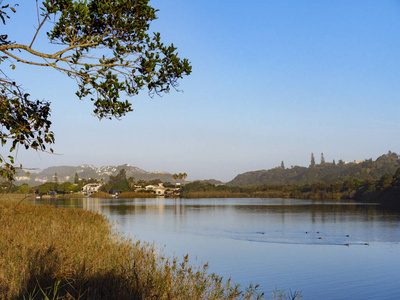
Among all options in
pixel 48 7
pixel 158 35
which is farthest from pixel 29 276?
pixel 158 35

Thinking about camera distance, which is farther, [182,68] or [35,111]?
[182,68]

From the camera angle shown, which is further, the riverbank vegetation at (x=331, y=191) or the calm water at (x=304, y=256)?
the riverbank vegetation at (x=331, y=191)

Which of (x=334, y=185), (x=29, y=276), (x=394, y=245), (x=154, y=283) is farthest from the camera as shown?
(x=334, y=185)

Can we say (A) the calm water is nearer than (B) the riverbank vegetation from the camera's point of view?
Yes

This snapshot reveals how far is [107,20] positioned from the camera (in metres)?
12.9

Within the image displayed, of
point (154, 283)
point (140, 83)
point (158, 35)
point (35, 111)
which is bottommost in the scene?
point (154, 283)

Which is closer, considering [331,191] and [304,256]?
[304,256]

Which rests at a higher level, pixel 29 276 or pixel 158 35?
pixel 158 35

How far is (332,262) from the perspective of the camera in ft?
91.5

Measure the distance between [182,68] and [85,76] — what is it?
2961mm

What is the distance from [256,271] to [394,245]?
17.7 metres

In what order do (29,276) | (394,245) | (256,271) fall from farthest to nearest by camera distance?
1. (394,245)
2. (256,271)
3. (29,276)

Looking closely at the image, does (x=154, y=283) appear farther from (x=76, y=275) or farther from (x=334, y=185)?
(x=334, y=185)

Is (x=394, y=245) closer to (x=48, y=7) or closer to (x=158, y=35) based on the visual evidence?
(x=158, y=35)
